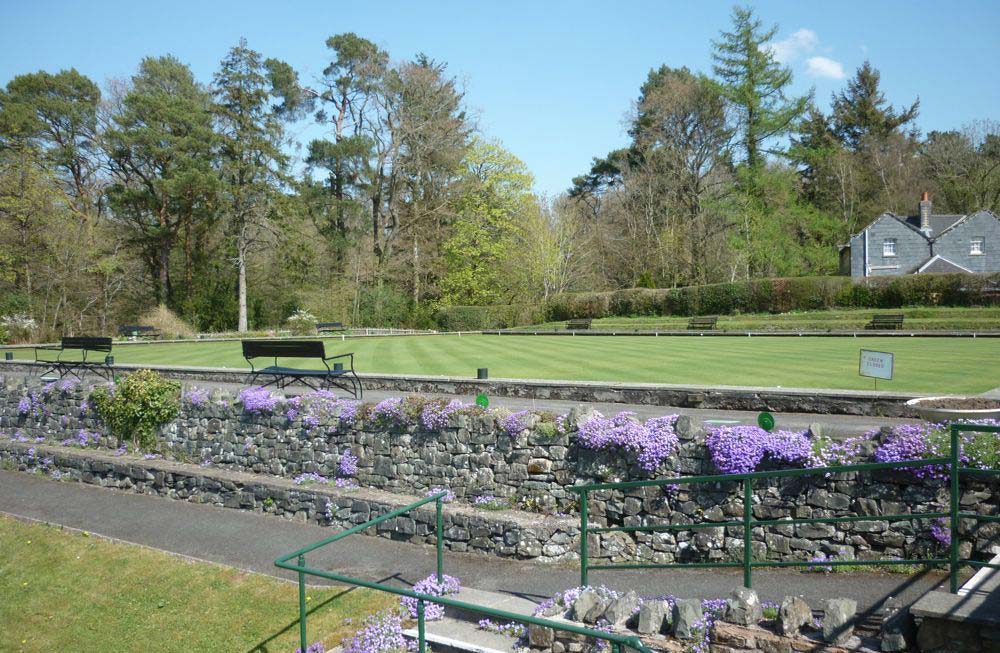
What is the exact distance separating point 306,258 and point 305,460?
3206cm

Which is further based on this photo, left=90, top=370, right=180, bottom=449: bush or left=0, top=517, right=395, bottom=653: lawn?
left=90, top=370, right=180, bottom=449: bush

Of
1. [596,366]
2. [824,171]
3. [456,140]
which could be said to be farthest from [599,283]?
[596,366]

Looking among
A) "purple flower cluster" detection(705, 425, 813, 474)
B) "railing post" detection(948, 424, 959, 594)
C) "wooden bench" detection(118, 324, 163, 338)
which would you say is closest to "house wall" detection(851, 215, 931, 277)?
"wooden bench" detection(118, 324, 163, 338)

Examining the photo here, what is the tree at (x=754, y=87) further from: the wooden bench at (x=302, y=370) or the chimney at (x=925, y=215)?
the wooden bench at (x=302, y=370)

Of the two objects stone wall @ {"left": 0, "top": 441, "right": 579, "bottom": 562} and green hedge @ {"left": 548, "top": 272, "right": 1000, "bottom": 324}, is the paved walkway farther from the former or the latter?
green hedge @ {"left": 548, "top": 272, "right": 1000, "bottom": 324}

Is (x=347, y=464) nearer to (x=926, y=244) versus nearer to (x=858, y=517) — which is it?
(x=858, y=517)

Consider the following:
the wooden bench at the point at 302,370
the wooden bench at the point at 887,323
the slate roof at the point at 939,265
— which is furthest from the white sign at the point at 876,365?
the slate roof at the point at 939,265

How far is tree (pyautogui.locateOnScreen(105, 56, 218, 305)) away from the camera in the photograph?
122 ft

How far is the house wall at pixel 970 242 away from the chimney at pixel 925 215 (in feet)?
3.13

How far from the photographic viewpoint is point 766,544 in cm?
696

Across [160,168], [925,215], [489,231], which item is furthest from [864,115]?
[160,168]

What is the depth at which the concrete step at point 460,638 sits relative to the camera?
568 cm

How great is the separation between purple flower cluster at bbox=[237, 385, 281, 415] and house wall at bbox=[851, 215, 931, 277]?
135 feet

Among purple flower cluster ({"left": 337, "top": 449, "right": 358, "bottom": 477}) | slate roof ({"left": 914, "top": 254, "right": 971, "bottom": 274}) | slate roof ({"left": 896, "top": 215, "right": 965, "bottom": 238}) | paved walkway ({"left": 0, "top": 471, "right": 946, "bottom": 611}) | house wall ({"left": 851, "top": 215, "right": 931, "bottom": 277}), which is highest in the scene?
slate roof ({"left": 896, "top": 215, "right": 965, "bottom": 238})
